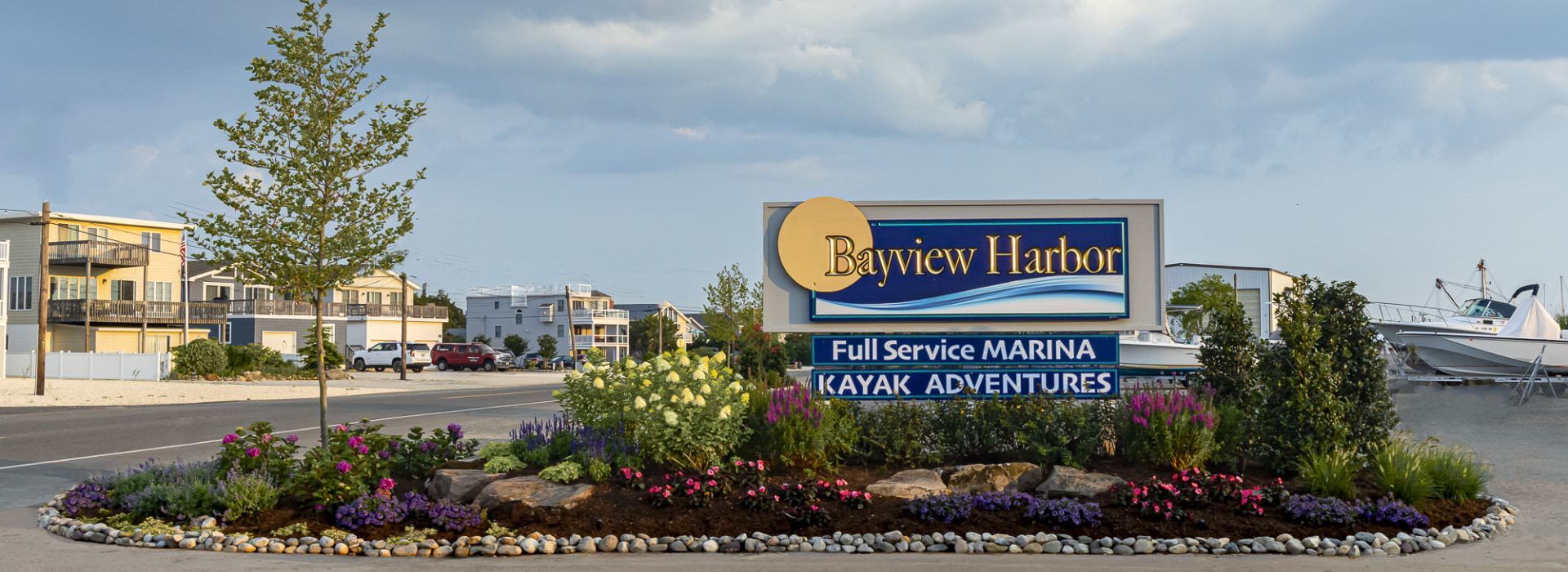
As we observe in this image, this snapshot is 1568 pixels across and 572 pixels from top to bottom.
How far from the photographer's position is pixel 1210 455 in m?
10.3

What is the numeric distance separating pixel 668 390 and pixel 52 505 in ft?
19.4

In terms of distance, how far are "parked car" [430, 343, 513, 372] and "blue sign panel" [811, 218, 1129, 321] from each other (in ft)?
167

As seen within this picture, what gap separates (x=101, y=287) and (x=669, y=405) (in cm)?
5802

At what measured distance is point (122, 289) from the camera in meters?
57.9

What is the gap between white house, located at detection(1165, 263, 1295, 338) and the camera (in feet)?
198

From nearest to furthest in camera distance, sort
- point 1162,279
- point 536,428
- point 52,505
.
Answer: point 52,505, point 536,428, point 1162,279

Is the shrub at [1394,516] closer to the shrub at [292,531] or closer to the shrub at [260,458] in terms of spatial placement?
the shrub at [292,531]

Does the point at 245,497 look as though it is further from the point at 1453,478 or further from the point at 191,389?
the point at 191,389

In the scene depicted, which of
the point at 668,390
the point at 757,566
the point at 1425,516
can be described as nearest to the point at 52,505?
the point at 668,390

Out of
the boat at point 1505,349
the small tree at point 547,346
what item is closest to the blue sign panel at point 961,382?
the boat at point 1505,349

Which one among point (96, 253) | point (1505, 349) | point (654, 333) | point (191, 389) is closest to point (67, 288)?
point (96, 253)

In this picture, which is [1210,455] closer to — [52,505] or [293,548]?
[293,548]

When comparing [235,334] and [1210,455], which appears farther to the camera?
[235,334]

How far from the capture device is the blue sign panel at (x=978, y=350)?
11.9 m
